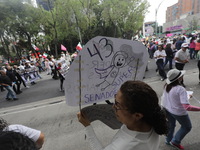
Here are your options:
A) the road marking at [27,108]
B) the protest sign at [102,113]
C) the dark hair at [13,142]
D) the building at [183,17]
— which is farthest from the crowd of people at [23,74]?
the building at [183,17]

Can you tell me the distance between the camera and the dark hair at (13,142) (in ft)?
2.53

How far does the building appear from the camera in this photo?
4885 centimetres

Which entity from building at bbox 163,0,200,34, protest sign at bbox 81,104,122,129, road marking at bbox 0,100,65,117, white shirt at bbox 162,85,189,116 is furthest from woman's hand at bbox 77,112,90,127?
building at bbox 163,0,200,34

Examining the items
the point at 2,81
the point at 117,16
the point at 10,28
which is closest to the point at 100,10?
the point at 117,16

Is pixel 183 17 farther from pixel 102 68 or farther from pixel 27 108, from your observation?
pixel 102 68

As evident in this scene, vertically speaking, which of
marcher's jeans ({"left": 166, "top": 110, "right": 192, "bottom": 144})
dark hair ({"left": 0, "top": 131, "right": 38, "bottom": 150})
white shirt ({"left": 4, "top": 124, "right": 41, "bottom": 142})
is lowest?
marcher's jeans ({"left": 166, "top": 110, "right": 192, "bottom": 144})

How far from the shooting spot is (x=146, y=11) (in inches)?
1121

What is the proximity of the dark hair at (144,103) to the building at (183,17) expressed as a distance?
52149 mm

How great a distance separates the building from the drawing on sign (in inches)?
2038

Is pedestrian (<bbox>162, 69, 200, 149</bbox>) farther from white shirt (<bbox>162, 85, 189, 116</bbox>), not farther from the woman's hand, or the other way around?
the woman's hand

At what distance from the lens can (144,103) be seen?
0.92 meters

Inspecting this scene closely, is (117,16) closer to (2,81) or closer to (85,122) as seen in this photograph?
(2,81)

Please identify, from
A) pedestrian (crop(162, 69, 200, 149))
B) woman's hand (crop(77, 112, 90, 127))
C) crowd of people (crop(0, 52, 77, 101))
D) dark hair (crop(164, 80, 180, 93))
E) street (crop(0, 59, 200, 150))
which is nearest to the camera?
woman's hand (crop(77, 112, 90, 127))

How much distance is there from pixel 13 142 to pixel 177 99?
2.20 meters
